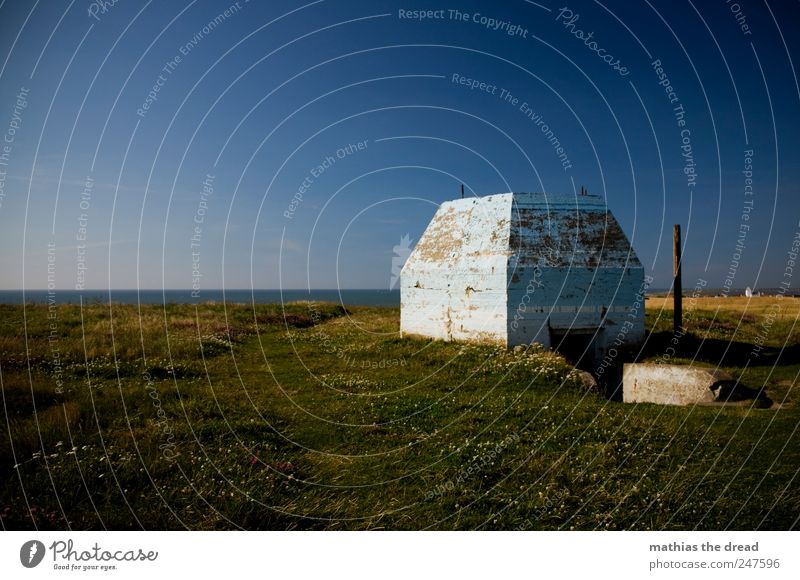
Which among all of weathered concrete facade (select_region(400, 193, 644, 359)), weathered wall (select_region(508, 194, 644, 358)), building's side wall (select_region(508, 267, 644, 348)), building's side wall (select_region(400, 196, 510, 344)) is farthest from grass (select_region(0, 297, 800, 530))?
building's side wall (select_region(400, 196, 510, 344))

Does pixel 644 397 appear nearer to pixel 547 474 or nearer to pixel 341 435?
pixel 547 474

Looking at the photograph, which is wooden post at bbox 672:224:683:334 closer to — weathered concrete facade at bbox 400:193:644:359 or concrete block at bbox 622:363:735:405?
weathered concrete facade at bbox 400:193:644:359

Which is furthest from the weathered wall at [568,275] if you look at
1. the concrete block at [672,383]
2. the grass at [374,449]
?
the concrete block at [672,383]

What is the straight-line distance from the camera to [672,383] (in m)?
11.9

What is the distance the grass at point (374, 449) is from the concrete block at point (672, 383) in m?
1.18

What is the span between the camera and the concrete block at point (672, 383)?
36.6 ft

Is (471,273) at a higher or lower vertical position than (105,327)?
higher

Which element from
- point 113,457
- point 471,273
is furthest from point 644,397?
point 113,457

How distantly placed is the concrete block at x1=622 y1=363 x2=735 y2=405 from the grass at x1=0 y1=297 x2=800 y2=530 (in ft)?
3.88

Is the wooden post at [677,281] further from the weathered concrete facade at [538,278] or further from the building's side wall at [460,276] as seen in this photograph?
the building's side wall at [460,276]

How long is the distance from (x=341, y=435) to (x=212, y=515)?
3.50m

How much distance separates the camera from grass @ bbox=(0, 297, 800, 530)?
222 inches

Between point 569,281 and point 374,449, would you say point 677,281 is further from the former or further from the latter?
point 374,449

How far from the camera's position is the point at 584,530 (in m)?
5.60
